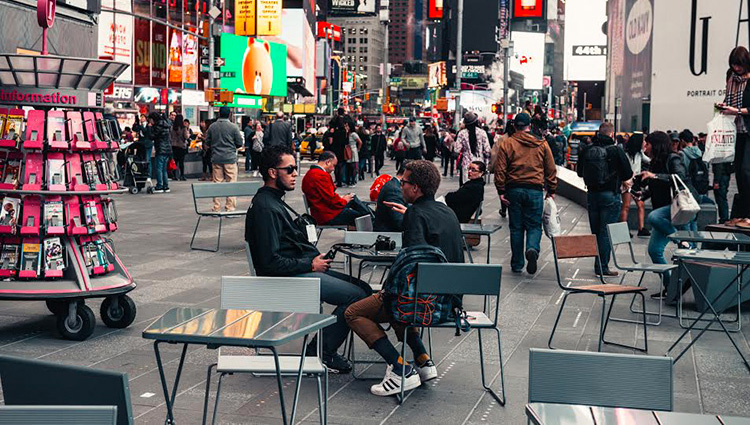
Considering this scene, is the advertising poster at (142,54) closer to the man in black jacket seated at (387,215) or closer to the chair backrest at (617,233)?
the man in black jacket seated at (387,215)

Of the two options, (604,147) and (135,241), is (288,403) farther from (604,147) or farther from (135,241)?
(135,241)

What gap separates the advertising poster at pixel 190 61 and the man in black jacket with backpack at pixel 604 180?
42.7 metres

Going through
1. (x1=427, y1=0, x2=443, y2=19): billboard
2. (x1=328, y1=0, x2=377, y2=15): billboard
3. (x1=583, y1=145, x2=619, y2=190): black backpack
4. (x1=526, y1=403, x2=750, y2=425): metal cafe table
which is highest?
(x1=328, y1=0, x2=377, y2=15): billboard

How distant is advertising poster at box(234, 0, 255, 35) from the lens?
4675 cm

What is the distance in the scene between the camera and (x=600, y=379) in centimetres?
411

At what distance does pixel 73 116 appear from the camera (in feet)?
28.8

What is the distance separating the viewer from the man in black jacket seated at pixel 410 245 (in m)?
6.94

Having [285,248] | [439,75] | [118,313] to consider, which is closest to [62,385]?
[285,248]

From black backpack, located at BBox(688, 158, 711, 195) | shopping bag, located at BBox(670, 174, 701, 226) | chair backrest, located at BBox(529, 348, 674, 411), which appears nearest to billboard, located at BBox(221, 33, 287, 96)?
black backpack, located at BBox(688, 158, 711, 195)

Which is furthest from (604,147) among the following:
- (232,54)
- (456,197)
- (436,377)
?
(232,54)

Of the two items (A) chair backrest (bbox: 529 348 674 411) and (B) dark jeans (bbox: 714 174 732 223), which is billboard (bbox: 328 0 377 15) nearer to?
(B) dark jeans (bbox: 714 174 732 223)

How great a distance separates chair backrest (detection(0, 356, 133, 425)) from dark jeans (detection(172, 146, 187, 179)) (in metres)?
25.6

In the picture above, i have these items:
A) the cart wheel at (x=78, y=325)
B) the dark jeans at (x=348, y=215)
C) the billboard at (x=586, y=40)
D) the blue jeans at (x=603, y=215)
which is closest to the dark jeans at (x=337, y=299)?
the cart wheel at (x=78, y=325)

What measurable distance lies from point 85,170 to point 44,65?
0.97 meters
